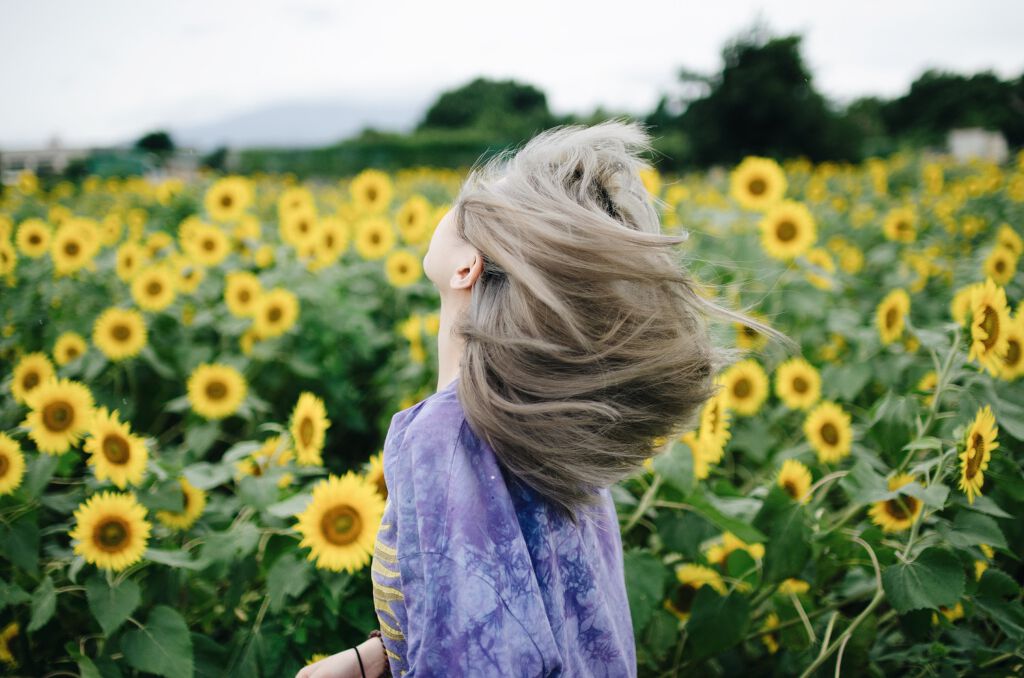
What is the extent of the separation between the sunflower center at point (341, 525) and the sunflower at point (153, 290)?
157 cm

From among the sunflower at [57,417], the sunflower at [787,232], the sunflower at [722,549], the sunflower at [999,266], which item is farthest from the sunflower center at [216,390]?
the sunflower at [999,266]

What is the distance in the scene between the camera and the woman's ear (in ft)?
3.25

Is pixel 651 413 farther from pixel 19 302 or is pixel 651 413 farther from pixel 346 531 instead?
pixel 19 302

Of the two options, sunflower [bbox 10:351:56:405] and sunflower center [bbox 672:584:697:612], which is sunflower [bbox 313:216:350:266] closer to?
sunflower [bbox 10:351:56:405]

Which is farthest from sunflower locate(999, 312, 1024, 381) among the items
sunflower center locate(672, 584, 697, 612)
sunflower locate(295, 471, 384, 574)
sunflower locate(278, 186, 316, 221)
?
sunflower locate(278, 186, 316, 221)

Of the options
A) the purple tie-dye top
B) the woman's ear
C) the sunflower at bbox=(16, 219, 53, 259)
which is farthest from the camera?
the sunflower at bbox=(16, 219, 53, 259)

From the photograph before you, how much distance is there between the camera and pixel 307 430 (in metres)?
1.59

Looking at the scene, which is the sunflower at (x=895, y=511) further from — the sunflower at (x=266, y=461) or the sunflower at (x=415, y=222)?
the sunflower at (x=415, y=222)

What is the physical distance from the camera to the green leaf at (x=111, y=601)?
1288mm

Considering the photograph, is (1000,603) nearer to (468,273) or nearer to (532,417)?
(532,417)

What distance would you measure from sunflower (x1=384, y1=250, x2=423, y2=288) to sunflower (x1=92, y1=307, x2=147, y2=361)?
1.01 m

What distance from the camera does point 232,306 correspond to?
251cm

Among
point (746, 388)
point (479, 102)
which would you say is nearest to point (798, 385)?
point (746, 388)

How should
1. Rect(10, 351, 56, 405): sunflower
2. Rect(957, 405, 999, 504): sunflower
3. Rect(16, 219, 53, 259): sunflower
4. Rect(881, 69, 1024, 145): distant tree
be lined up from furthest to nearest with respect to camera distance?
Rect(881, 69, 1024, 145): distant tree, Rect(16, 219, 53, 259): sunflower, Rect(10, 351, 56, 405): sunflower, Rect(957, 405, 999, 504): sunflower
